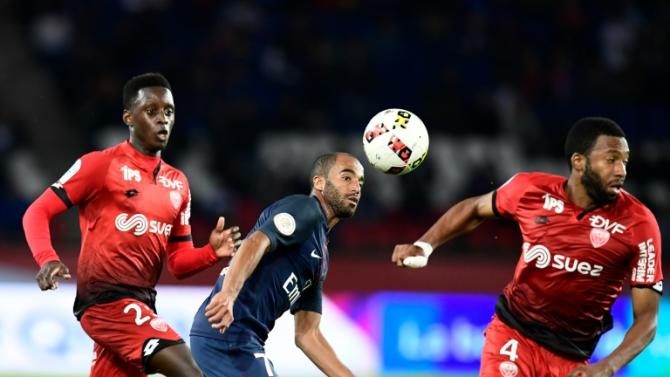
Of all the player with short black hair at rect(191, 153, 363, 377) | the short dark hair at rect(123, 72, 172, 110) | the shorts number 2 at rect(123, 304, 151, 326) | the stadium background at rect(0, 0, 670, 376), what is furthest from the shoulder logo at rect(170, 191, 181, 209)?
the stadium background at rect(0, 0, 670, 376)

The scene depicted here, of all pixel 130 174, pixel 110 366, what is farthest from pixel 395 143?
pixel 110 366

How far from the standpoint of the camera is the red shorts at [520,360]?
21.4 ft

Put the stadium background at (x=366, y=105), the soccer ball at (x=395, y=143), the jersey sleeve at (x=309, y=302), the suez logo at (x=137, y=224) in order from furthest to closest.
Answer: the stadium background at (x=366, y=105), the soccer ball at (x=395, y=143), the suez logo at (x=137, y=224), the jersey sleeve at (x=309, y=302)

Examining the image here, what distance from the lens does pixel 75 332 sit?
11898mm

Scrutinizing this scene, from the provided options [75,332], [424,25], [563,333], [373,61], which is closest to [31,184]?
[75,332]

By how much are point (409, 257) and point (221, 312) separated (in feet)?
4.48

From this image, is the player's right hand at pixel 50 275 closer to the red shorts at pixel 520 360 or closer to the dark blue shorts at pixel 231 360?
the dark blue shorts at pixel 231 360

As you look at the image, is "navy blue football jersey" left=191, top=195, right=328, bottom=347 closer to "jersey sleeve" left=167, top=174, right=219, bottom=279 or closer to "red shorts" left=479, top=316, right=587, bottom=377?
"jersey sleeve" left=167, top=174, right=219, bottom=279

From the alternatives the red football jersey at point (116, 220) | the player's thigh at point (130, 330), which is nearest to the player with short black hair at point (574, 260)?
the player's thigh at point (130, 330)

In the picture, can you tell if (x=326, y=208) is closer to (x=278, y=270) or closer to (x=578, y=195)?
(x=278, y=270)

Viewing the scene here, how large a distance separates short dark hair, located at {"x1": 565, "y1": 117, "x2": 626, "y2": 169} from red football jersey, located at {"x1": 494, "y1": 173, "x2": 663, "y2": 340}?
0.25 meters

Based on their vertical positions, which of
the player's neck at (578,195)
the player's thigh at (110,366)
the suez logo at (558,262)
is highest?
the player's neck at (578,195)

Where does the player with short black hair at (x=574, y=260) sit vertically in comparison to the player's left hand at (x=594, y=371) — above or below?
above

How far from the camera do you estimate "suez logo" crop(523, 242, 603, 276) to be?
21.3 ft
